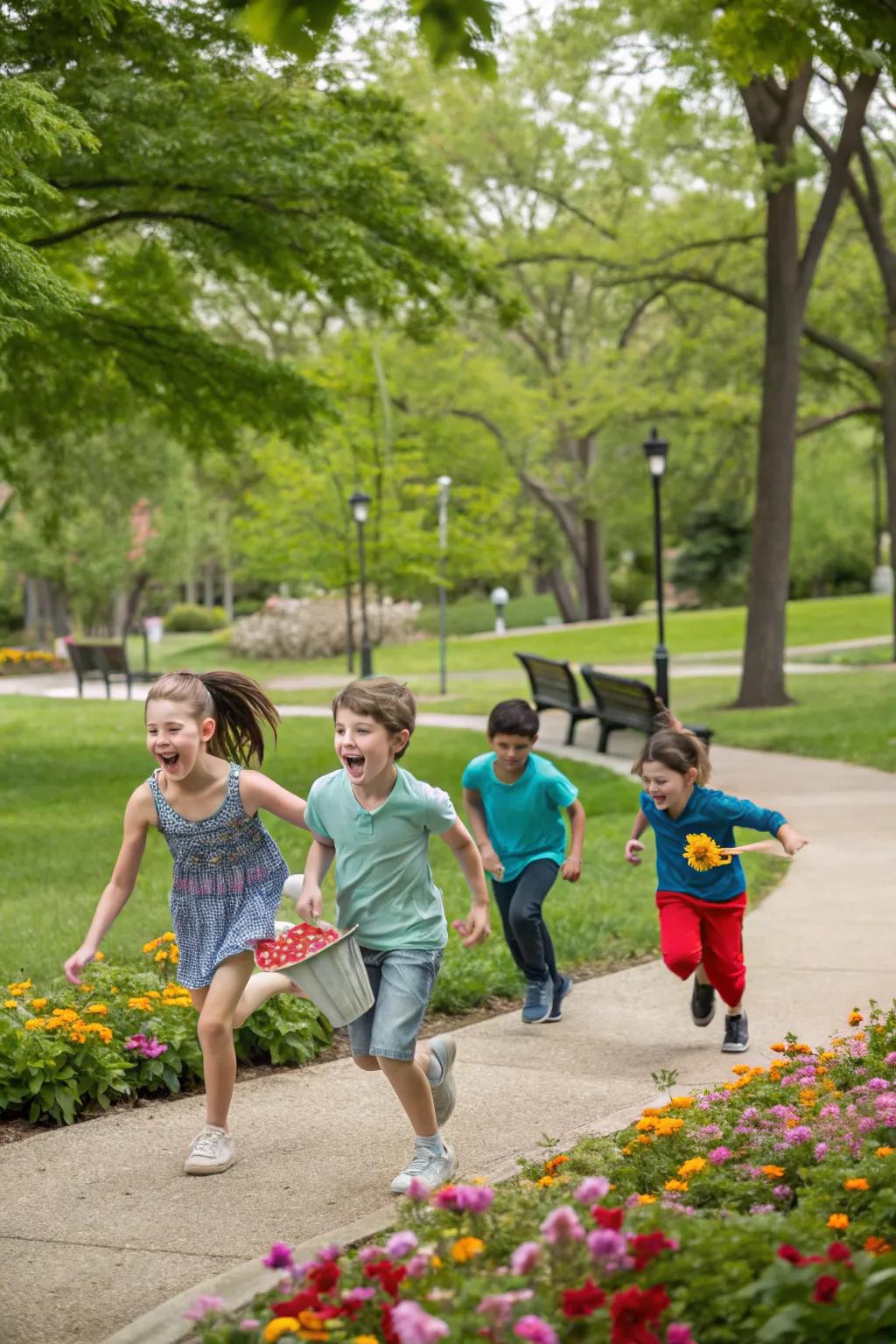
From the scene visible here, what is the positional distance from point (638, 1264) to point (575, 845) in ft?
11.3

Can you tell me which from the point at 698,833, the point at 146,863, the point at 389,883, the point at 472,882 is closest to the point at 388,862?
the point at 389,883

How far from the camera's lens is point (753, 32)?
6.01 meters

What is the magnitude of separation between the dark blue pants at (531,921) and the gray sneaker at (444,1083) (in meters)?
1.61

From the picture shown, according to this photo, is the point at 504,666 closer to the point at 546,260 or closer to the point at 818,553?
the point at 546,260

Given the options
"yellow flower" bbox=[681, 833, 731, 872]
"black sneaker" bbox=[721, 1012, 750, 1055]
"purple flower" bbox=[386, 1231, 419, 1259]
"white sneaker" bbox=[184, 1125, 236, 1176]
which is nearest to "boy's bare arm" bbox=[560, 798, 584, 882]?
"yellow flower" bbox=[681, 833, 731, 872]

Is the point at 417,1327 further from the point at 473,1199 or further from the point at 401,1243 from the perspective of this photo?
the point at 473,1199

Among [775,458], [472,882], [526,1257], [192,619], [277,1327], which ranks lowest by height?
[277,1327]

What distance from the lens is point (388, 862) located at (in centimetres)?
460

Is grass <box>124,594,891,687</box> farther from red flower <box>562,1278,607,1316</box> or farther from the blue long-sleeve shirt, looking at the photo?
red flower <box>562,1278,607,1316</box>

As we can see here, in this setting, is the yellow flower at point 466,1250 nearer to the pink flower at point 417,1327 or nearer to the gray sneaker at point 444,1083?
the pink flower at point 417,1327

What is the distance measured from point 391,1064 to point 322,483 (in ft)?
109

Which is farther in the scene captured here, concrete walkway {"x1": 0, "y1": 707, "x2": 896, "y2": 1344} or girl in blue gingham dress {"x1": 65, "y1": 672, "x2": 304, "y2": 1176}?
girl in blue gingham dress {"x1": 65, "y1": 672, "x2": 304, "y2": 1176}

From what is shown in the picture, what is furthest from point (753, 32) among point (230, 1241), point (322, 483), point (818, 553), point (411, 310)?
point (818, 553)

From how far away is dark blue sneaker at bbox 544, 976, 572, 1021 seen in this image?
21.4 feet
